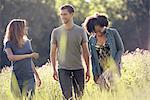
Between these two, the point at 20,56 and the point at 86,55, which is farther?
the point at 86,55

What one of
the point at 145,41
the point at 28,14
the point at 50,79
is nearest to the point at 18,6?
the point at 28,14

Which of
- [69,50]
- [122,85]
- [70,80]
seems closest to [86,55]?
[69,50]

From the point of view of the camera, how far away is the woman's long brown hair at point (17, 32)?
7.31 meters

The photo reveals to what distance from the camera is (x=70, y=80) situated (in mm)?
7621

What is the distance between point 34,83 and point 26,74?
157 millimetres

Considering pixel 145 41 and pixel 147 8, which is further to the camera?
pixel 147 8

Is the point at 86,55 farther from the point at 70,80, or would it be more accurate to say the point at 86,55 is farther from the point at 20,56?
the point at 20,56

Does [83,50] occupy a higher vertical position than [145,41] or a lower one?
higher

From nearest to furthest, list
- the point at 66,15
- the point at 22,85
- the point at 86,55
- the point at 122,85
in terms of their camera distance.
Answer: the point at 122,85, the point at 22,85, the point at 66,15, the point at 86,55

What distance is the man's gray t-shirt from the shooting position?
7579 mm

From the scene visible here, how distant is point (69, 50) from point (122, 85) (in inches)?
89.8

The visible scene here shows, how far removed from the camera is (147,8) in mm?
53094

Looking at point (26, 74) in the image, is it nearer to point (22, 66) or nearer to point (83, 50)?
point (22, 66)

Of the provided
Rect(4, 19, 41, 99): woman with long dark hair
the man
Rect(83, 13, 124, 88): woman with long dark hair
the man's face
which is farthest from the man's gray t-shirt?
Rect(4, 19, 41, 99): woman with long dark hair
